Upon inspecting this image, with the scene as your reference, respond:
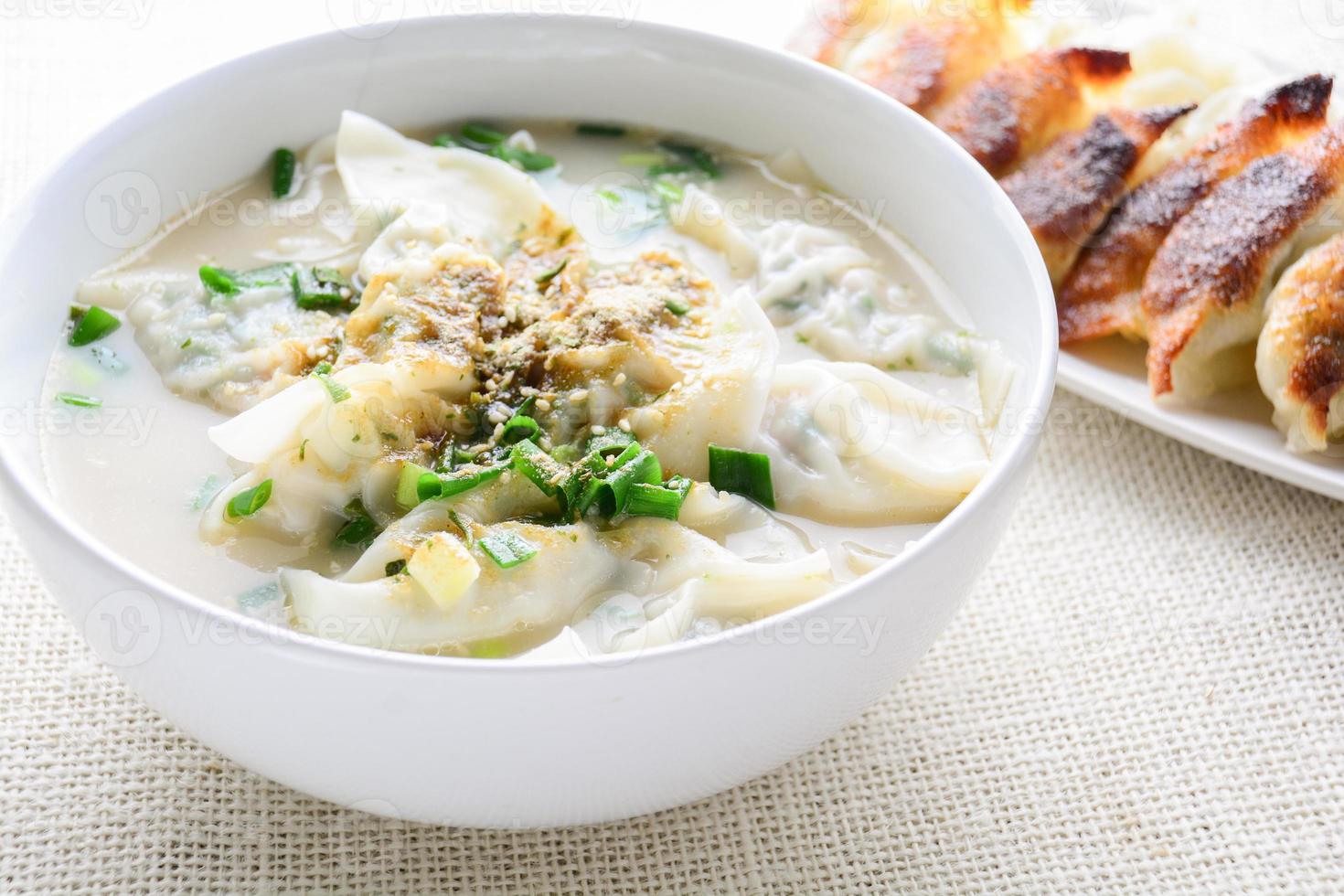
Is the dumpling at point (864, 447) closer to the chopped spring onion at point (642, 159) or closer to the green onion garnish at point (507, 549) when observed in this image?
the green onion garnish at point (507, 549)

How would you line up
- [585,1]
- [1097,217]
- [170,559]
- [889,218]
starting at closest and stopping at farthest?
[170,559] → [889,218] → [1097,217] → [585,1]

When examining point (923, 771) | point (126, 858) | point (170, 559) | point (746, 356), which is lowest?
point (126, 858)

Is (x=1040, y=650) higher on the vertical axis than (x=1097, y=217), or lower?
lower

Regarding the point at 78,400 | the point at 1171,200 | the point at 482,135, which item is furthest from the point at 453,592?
the point at 1171,200

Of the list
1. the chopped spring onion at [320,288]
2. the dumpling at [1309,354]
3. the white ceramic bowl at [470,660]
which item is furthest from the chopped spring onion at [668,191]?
the dumpling at [1309,354]

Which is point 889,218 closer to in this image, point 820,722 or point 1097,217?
point 1097,217

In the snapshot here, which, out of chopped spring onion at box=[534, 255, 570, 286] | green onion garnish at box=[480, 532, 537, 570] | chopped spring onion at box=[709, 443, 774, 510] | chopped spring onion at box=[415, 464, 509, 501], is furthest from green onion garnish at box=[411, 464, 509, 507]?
chopped spring onion at box=[534, 255, 570, 286]

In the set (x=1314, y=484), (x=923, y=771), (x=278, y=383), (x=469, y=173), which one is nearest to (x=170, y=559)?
(x=278, y=383)
